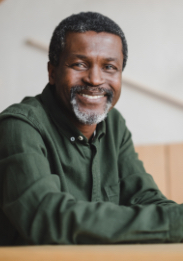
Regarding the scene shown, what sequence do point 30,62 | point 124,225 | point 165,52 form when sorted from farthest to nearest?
point 30,62, point 165,52, point 124,225

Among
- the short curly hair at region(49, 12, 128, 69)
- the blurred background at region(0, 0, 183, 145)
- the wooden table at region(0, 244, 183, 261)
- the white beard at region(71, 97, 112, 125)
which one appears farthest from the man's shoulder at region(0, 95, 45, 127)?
the blurred background at region(0, 0, 183, 145)

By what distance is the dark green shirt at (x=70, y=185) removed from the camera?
78cm

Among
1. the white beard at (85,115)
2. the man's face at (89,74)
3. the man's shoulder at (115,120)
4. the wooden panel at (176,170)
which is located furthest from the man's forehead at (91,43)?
the wooden panel at (176,170)

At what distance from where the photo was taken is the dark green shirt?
0.78m

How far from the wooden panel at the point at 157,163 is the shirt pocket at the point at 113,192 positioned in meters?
0.83

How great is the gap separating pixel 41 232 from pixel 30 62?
1884mm

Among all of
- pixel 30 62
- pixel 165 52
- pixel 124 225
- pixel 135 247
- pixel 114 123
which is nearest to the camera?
pixel 135 247

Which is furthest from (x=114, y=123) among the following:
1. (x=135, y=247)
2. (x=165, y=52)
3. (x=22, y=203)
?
(x=165, y=52)

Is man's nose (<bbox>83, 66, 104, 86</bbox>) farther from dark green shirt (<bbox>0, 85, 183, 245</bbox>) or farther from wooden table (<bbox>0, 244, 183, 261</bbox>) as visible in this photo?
wooden table (<bbox>0, 244, 183, 261</bbox>)

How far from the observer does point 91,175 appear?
3.97ft

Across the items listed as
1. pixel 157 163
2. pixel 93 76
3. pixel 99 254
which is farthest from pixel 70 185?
pixel 157 163

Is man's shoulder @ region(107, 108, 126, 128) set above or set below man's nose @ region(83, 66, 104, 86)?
below

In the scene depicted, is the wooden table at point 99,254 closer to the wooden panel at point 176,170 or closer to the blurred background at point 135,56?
the wooden panel at point 176,170
